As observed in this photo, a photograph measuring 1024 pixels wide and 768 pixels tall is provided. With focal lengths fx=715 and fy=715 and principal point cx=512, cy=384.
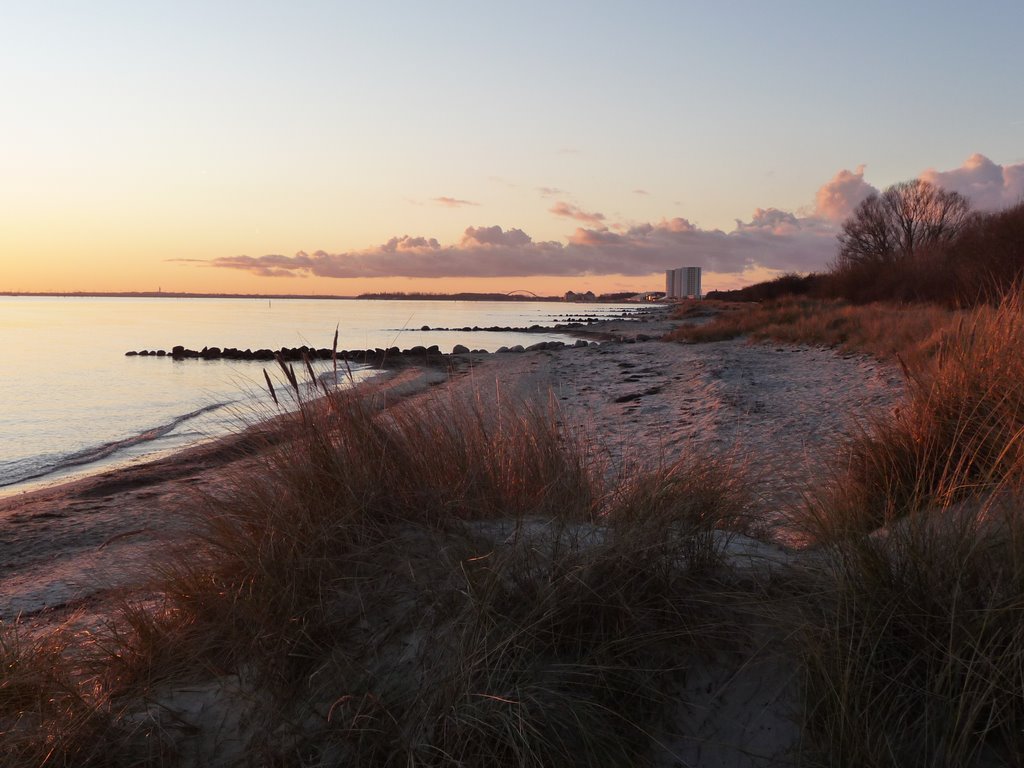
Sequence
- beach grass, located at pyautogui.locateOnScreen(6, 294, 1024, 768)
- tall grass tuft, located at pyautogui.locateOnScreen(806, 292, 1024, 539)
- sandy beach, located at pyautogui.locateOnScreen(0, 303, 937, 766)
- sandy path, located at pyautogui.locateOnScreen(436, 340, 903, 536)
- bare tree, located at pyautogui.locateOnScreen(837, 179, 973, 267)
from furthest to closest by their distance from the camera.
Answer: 1. bare tree, located at pyautogui.locateOnScreen(837, 179, 973, 267)
2. sandy path, located at pyautogui.locateOnScreen(436, 340, 903, 536)
3. tall grass tuft, located at pyautogui.locateOnScreen(806, 292, 1024, 539)
4. sandy beach, located at pyautogui.locateOnScreen(0, 303, 937, 766)
5. beach grass, located at pyautogui.locateOnScreen(6, 294, 1024, 768)

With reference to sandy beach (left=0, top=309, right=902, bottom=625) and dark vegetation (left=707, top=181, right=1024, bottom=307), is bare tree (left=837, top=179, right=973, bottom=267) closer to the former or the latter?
dark vegetation (left=707, top=181, right=1024, bottom=307)

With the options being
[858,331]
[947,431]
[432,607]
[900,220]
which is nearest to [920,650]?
[432,607]

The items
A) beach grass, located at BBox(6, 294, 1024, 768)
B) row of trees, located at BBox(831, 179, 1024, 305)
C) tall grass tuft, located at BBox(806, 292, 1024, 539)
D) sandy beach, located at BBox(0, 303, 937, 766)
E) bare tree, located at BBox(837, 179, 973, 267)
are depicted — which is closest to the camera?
beach grass, located at BBox(6, 294, 1024, 768)

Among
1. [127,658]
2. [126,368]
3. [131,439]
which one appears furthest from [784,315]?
[127,658]

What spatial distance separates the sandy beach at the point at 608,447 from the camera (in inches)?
158

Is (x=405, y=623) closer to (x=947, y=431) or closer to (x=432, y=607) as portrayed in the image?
(x=432, y=607)

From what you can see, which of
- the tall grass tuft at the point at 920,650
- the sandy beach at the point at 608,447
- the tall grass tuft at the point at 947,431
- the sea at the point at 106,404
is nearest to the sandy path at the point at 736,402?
the sandy beach at the point at 608,447

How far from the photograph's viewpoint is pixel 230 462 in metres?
3.74

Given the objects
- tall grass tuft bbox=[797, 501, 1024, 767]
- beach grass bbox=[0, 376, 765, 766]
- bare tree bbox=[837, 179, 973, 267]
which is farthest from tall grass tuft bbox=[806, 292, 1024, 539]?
bare tree bbox=[837, 179, 973, 267]

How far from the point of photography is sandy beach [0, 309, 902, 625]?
4016mm

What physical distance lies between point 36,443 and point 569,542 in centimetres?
1268

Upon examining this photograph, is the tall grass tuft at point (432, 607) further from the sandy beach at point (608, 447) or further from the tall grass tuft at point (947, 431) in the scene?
the tall grass tuft at point (947, 431)

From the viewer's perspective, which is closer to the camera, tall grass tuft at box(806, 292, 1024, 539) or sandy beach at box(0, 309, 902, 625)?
tall grass tuft at box(806, 292, 1024, 539)

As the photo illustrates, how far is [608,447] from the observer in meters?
6.48
